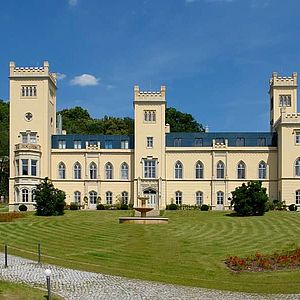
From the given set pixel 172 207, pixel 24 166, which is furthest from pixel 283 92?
pixel 24 166

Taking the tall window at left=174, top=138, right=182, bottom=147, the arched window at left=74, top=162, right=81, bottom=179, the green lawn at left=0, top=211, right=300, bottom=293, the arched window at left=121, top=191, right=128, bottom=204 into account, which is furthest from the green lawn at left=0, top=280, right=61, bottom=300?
the tall window at left=174, top=138, right=182, bottom=147

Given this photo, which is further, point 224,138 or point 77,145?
point 77,145

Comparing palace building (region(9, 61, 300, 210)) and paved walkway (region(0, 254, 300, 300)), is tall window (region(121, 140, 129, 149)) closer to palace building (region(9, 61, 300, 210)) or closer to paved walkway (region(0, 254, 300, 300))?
palace building (region(9, 61, 300, 210))

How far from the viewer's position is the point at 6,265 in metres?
22.9

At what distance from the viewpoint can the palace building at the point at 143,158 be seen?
6178 cm

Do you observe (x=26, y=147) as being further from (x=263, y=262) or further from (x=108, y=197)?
(x=263, y=262)

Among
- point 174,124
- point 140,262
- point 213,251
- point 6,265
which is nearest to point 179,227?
point 213,251

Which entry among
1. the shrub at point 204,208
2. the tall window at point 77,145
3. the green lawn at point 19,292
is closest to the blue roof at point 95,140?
the tall window at point 77,145

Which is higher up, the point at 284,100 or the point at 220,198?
the point at 284,100

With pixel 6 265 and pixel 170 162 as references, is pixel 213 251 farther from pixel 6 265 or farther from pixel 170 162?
pixel 170 162

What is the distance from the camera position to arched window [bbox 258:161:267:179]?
64.6 meters

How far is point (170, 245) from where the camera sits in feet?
100

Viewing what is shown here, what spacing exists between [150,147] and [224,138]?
893cm

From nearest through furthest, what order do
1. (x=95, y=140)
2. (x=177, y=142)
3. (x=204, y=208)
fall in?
1. (x=204, y=208)
2. (x=177, y=142)
3. (x=95, y=140)
